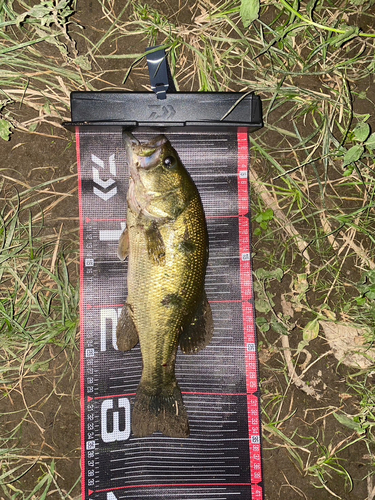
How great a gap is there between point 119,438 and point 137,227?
163cm

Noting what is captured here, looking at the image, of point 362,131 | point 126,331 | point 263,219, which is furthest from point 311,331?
point 362,131

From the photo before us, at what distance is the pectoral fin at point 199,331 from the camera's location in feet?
9.44

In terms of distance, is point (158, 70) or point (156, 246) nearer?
→ point (156, 246)

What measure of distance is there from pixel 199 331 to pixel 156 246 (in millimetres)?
726

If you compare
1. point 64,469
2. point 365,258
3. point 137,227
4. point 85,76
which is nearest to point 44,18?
point 85,76

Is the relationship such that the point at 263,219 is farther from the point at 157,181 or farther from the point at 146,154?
the point at 146,154

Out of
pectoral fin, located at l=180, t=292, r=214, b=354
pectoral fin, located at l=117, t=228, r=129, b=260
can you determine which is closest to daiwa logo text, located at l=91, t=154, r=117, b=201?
pectoral fin, located at l=117, t=228, r=129, b=260

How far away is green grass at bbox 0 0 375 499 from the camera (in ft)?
10.2

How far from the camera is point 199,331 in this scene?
114 inches

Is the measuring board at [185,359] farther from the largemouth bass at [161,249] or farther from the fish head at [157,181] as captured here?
the fish head at [157,181]

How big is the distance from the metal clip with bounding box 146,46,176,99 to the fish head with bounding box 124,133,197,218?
58cm

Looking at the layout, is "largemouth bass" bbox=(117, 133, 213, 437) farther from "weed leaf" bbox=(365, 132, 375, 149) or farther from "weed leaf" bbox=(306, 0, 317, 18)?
"weed leaf" bbox=(306, 0, 317, 18)

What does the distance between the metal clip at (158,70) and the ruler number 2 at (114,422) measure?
2.39 metres

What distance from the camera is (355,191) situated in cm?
338
